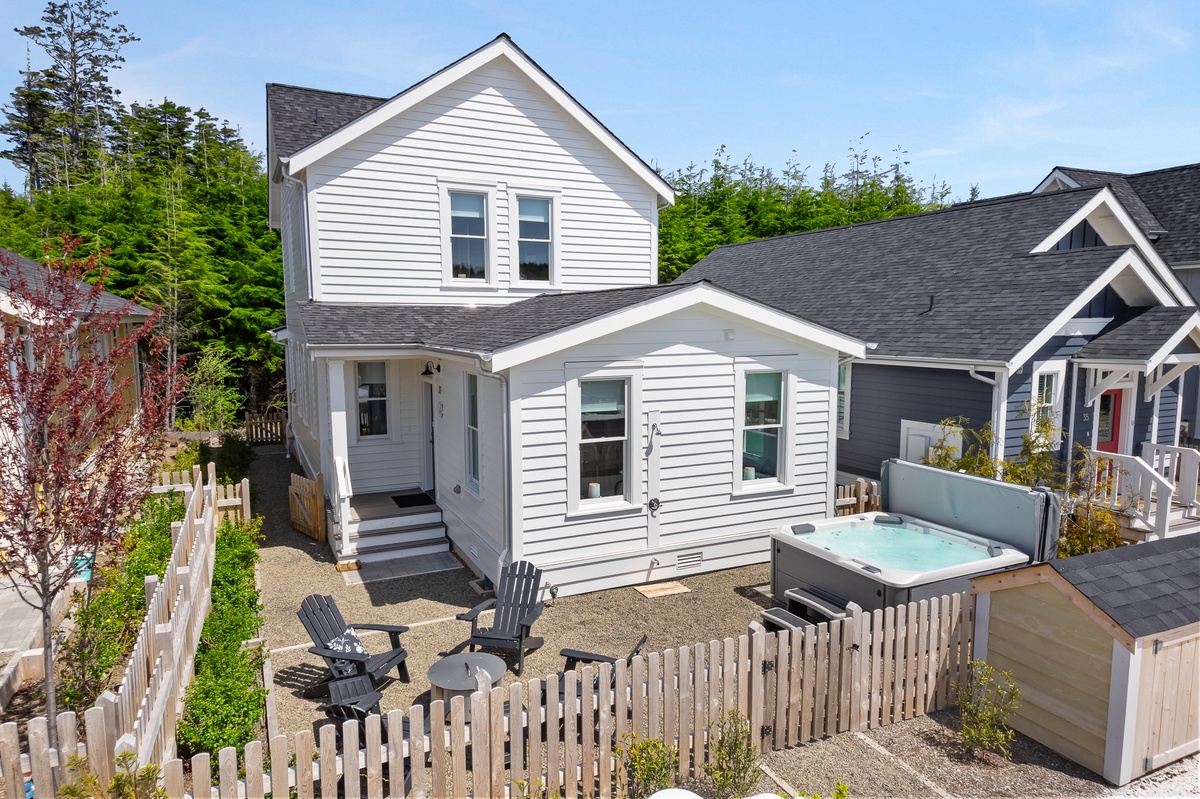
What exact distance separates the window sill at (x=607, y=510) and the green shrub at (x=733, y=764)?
453cm

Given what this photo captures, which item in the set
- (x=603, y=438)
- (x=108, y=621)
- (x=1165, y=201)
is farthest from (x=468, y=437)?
(x=1165, y=201)

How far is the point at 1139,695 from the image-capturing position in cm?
580

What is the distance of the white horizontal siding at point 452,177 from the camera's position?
13438 mm

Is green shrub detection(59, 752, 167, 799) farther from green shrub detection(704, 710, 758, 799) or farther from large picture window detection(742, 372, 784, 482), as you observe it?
large picture window detection(742, 372, 784, 482)

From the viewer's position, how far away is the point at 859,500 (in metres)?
12.5

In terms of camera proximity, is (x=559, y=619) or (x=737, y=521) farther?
(x=737, y=521)

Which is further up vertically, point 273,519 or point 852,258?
point 852,258

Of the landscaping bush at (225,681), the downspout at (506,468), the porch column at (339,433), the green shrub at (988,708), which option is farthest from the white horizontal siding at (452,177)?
the green shrub at (988,708)

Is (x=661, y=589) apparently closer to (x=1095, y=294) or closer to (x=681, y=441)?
(x=681, y=441)

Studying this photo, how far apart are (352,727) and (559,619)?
4988 millimetres

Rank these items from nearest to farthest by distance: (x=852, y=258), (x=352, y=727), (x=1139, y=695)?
(x=352, y=727) → (x=1139, y=695) → (x=852, y=258)

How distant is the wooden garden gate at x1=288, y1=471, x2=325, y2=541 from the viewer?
1290 centimetres

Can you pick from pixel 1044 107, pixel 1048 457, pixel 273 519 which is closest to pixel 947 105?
pixel 1044 107

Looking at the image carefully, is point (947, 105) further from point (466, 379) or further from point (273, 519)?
point (273, 519)
